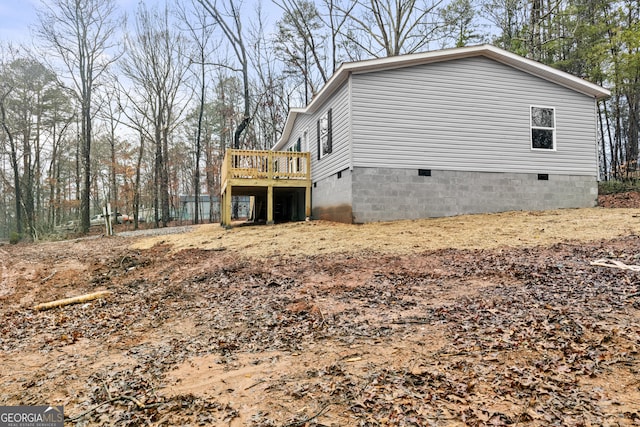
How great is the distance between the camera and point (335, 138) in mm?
10773

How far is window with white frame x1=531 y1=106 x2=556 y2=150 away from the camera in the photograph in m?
10.7

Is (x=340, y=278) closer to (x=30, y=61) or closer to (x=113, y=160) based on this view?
(x=30, y=61)

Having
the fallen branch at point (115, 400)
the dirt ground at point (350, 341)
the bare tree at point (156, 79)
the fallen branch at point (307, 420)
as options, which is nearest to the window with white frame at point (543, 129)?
the dirt ground at point (350, 341)

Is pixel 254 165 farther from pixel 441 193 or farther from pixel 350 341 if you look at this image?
pixel 350 341

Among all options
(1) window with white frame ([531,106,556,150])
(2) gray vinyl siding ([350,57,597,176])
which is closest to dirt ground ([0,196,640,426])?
(2) gray vinyl siding ([350,57,597,176])

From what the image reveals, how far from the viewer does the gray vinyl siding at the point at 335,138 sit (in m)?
9.88

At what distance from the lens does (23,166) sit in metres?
21.9

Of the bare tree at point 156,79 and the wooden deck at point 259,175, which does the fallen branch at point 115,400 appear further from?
the bare tree at point 156,79

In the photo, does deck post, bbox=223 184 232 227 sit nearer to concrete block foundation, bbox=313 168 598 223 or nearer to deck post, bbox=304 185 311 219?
deck post, bbox=304 185 311 219

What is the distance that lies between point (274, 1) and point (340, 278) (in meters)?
19.3

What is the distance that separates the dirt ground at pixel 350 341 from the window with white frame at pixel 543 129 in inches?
197

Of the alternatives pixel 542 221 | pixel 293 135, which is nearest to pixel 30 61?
pixel 293 135

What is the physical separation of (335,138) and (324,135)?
131cm

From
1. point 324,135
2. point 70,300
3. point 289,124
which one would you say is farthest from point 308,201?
point 70,300
